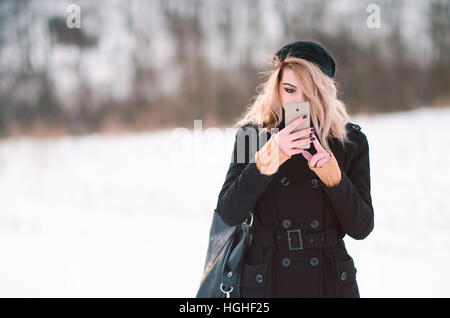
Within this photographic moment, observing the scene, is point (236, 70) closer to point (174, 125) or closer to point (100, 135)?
point (174, 125)

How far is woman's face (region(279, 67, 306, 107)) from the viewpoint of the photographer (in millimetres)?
1608

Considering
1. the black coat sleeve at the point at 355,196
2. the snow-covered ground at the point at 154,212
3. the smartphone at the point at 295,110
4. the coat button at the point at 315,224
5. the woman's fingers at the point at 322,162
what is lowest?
the snow-covered ground at the point at 154,212

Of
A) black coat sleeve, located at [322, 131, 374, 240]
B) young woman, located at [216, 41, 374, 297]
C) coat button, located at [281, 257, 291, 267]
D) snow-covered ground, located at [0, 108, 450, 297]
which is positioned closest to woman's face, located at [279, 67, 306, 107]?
young woman, located at [216, 41, 374, 297]

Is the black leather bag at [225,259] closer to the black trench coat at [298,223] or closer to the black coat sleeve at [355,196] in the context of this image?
the black trench coat at [298,223]

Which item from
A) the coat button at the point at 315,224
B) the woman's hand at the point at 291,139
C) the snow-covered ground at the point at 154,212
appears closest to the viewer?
the woman's hand at the point at 291,139

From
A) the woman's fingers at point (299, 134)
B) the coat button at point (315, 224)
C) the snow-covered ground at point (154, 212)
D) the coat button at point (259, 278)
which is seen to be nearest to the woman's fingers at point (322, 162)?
the woman's fingers at point (299, 134)

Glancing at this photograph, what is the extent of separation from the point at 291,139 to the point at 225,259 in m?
0.57

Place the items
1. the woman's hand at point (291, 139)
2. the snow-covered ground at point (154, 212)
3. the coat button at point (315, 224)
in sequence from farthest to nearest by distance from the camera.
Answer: the snow-covered ground at point (154, 212) → the coat button at point (315, 224) → the woman's hand at point (291, 139)

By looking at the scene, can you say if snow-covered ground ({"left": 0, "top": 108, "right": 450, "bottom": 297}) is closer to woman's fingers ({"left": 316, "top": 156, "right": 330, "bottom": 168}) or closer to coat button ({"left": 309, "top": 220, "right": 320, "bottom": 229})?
coat button ({"left": 309, "top": 220, "right": 320, "bottom": 229})

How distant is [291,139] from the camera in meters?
1.48

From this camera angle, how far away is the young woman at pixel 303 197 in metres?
1.51

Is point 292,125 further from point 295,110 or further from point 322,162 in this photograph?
point 322,162

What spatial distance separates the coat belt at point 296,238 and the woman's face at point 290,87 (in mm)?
519
